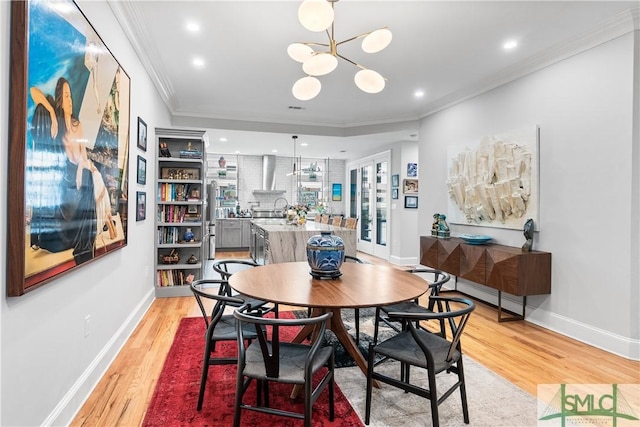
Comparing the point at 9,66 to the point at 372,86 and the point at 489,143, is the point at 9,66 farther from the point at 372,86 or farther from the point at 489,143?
the point at 489,143

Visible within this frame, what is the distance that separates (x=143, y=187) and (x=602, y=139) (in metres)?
4.45

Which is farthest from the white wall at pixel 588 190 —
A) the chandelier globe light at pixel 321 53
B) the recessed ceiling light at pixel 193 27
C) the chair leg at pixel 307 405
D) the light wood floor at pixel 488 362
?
the recessed ceiling light at pixel 193 27

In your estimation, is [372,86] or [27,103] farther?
[372,86]

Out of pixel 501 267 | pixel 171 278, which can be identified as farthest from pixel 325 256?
pixel 171 278

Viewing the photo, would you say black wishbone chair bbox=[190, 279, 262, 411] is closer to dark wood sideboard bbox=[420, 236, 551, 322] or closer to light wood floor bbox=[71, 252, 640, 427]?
light wood floor bbox=[71, 252, 640, 427]

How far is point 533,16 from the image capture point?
2.91 metres

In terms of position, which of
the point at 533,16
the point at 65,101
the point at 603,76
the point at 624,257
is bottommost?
the point at 624,257

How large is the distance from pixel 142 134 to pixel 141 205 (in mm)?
741

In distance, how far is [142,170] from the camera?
370 cm

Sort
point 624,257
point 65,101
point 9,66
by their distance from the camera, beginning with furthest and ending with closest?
point 624,257 → point 65,101 → point 9,66

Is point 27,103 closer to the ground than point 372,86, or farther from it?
closer to the ground

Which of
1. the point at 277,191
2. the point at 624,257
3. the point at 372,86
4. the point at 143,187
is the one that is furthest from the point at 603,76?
the point at 277,191

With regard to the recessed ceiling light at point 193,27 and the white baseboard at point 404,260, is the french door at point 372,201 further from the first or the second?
the recessed ceiling light at point 193,27

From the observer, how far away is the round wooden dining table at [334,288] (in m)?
1.88
